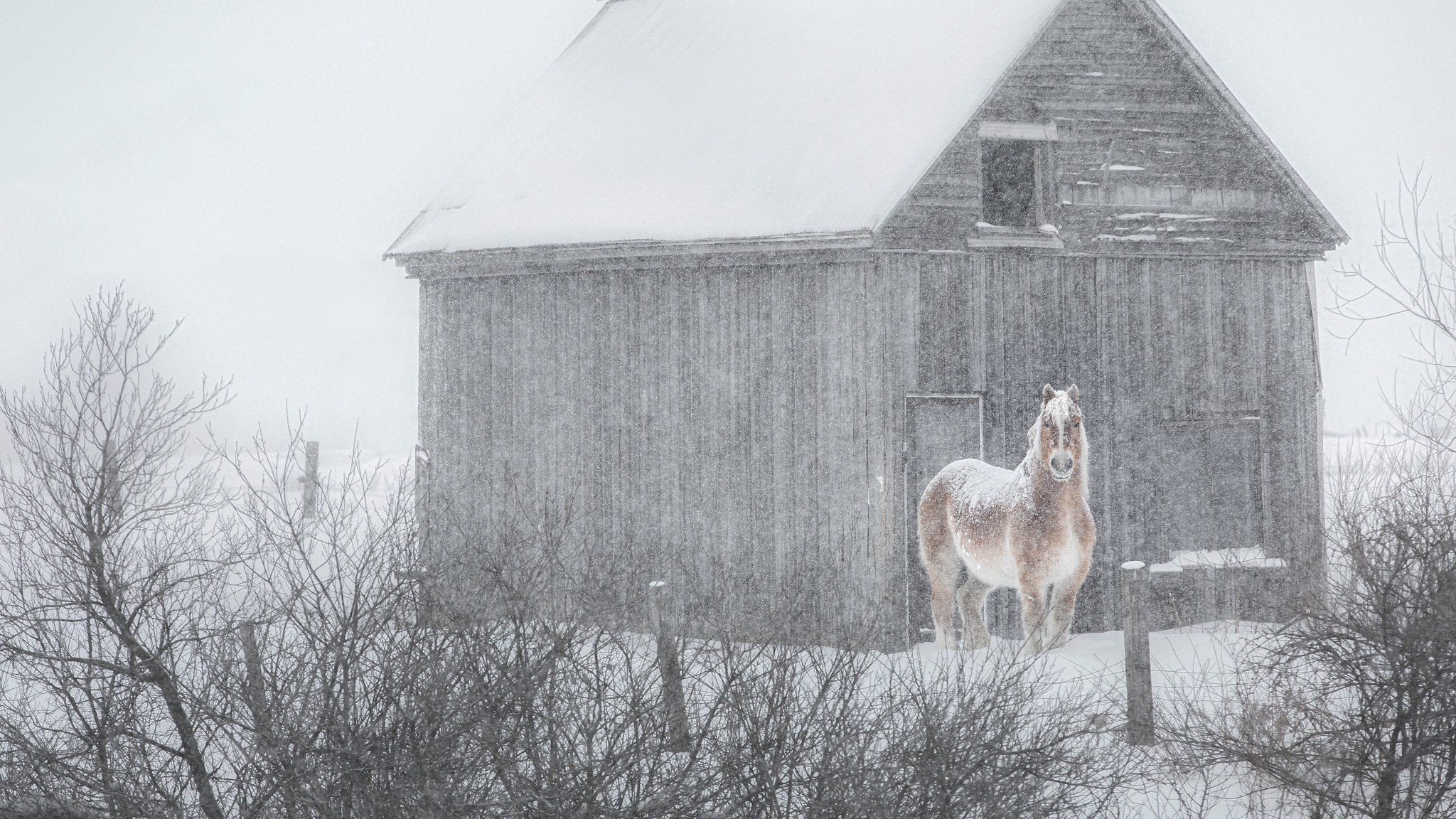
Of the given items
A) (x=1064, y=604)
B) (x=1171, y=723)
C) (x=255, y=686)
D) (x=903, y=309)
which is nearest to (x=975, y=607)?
(x=1064, y=604)

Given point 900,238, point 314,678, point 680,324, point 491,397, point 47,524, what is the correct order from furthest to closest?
1. point 491,397
2. point 680,324
3. point 900,238
4. point 47,524
5. point 314,678

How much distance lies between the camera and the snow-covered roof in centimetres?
1188

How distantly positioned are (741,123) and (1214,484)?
624 centimetres

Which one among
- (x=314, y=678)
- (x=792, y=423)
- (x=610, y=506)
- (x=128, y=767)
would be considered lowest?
(x=128, y=767)

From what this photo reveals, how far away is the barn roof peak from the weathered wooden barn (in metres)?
0.05

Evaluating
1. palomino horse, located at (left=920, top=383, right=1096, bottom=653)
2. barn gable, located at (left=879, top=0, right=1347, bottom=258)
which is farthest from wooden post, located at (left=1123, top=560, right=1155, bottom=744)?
→ barn gable, located at (left=879, top=0, right=1347, bottom=258)

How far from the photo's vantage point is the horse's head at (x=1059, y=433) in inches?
372

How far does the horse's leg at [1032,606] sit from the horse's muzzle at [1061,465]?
3.20 ft

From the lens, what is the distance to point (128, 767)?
7.12 m

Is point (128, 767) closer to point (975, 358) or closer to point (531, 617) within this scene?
point (531, 617)

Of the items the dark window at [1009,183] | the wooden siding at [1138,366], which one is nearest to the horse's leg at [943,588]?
the wooden siding at [1138,366]

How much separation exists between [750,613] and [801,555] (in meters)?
3.77

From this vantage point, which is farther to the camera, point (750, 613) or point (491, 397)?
point (491, 397)

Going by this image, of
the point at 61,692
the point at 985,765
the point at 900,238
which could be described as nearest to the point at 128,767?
the point at 61,692
